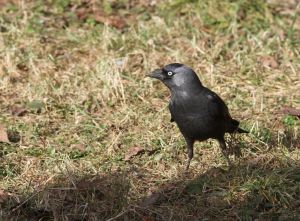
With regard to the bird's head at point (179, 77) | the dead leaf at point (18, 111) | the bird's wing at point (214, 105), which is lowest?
the dead leaf at point (18, 111)

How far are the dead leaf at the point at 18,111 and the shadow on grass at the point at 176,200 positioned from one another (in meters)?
1.92

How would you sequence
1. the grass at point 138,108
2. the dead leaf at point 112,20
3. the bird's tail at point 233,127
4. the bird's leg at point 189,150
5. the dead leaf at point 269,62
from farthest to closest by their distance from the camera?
the dead leaf at point 112,20
the dead leaf at point 269,62
the bird's tail at point 233,127
the bird's leg at point 189,150
the grass at point 138,108

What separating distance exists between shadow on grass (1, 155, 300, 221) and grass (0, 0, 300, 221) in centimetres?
1

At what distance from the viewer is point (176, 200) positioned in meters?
5.41

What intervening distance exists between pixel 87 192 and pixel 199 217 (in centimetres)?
88

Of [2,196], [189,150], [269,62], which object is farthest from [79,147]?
[269,62]

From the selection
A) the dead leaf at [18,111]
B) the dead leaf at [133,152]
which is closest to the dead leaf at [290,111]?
the dead leaf at [133,152]

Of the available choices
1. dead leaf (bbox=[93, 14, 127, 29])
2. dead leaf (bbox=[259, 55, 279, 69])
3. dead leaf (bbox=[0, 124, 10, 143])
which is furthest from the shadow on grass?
dead leaf (bbox=[93, 14, 127, 29])

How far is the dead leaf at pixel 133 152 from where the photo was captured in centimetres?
625

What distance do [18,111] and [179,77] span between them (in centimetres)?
220

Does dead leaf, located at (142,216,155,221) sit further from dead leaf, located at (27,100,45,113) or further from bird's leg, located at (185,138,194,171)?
dead leaf, located at (27,100,45,113)

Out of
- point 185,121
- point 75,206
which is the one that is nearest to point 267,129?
point 185,121

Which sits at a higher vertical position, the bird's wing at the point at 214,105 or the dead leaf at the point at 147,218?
the bird's wing at the point at 214,105

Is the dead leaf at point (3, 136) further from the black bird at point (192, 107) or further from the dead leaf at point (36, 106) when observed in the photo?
the black bird at point (192, 107)
